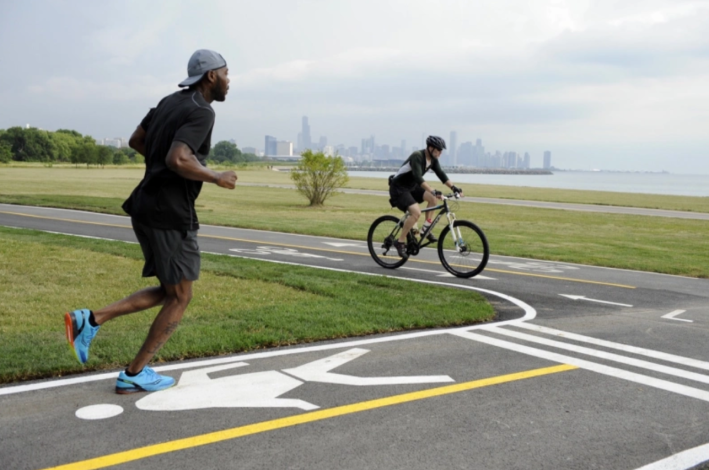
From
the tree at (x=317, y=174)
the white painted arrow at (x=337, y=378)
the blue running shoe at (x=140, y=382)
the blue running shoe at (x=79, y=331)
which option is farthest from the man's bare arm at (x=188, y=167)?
the tree at (x=317, y=174)

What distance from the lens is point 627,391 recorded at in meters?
5.04

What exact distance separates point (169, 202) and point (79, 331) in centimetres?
108

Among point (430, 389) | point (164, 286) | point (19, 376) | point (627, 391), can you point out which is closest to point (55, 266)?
point (19, 376)

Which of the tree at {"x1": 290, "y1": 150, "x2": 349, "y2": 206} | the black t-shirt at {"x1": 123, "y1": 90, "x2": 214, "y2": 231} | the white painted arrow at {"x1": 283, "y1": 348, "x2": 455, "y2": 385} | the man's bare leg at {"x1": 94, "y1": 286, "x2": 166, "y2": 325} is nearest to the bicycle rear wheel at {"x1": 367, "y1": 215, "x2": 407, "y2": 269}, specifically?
the white painted arrow at {"x1": 283, "y1": 348, "x2": 455, "y2": 385}

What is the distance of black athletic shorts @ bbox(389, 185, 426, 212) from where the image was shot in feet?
37.1

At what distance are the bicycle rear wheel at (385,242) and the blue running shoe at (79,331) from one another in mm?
7468

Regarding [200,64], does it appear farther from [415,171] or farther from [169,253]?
[415,171]

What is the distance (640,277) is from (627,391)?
280 inches

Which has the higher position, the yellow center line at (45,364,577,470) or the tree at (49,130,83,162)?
the tree at (49,130,83,162)

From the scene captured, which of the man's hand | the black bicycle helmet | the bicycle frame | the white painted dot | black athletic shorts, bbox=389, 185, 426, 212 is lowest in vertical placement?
the white painted dot

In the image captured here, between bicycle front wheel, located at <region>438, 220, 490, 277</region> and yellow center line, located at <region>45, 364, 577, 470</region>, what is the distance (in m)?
5.36

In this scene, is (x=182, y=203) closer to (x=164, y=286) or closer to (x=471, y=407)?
(x=164, y=286)

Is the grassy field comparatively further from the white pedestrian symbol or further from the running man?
the running man

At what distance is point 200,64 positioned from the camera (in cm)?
459
